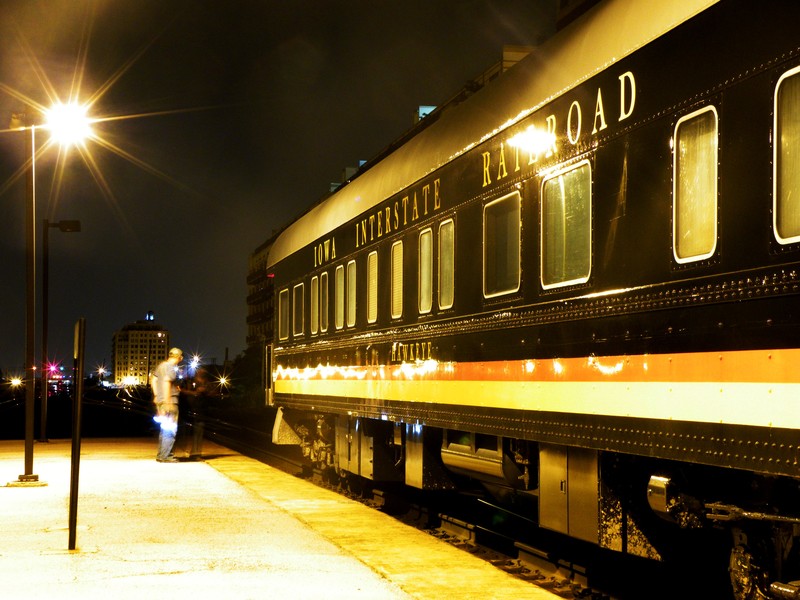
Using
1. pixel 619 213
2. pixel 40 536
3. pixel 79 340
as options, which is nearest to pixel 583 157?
pixel 619 213

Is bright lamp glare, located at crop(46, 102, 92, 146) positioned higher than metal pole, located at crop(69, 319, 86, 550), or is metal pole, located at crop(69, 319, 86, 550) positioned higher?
bright lamp glare, located at crop(46, 102, 92, 146)

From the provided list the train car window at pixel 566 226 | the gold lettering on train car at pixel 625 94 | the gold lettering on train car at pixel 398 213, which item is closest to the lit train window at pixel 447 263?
the gold lettering on train car at pixel 398 213

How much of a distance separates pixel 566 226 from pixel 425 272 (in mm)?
3163

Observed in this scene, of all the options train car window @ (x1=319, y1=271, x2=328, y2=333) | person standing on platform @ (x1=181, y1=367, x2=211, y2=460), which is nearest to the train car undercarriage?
train car window @ (x1=319, y1=271, x2=328, y2=333)

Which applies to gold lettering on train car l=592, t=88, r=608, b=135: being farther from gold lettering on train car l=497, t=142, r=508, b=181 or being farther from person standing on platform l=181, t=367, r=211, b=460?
person standing on platform l=181, t=367, r=211, b=460

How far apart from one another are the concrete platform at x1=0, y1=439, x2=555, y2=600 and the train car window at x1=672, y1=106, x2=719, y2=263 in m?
2.74

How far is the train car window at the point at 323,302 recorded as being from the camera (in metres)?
14.6

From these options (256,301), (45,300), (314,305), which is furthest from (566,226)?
(256,301)

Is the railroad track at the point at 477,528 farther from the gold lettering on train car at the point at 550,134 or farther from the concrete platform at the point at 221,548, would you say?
the gold lettering on train car at the point at 550,134

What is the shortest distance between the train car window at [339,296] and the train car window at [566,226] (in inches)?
244

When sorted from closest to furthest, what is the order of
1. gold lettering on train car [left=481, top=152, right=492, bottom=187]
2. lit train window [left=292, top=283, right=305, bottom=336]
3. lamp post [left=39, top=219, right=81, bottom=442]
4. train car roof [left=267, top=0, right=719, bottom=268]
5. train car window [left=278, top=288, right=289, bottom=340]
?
train car roof [left=267, top=0, right=719, bottom=268]
gold lettering on train car [left=481, top=152, right=492, bottom=187]
lit train window [left=292, top=283, right=305, bottom=336]
train car window [left=278, top=288, right=289, bottom=340]
lamp post [left=39, top=219, right=81, bottom=442]

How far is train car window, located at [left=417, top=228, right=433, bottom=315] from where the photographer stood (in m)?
10.2

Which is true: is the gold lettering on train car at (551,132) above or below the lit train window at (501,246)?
above

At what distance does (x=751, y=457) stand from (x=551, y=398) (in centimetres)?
231
